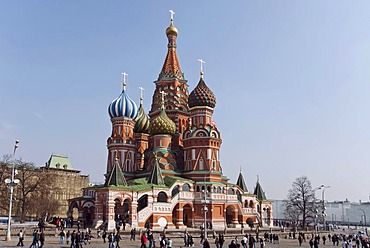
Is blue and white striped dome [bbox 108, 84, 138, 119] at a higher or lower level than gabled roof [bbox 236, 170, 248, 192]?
higher

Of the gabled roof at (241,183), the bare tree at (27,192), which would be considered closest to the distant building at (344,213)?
the gabled roof at (241,183)

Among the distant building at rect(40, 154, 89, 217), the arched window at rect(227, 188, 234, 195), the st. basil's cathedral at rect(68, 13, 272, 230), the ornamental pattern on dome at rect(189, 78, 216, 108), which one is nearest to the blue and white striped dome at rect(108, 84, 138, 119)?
the st. basil's cathedral at rect(68, 13, 272, 230)

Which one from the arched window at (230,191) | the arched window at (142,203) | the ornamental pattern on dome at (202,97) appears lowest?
the arched window at (142,203)

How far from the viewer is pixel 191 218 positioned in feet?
160

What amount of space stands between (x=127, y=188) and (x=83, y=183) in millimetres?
49835

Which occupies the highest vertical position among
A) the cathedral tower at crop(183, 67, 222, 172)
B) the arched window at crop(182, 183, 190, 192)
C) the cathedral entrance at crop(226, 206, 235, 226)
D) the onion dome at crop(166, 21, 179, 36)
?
the onion dome at crop(166, 21, 179, 36)

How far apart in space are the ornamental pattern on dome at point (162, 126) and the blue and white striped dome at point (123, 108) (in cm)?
603

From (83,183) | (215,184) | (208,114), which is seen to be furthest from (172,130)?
(83,183)

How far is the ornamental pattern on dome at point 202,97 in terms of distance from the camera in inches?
2132

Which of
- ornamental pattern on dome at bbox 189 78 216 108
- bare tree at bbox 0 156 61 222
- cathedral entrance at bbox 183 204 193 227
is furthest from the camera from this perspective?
ornamental pattern on dome at bbox 189 78 216 108

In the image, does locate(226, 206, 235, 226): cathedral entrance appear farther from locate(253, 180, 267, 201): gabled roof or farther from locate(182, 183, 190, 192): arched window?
locate(253, 180, 267, 201): gabled roof

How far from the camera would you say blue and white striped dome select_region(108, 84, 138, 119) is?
58219 millimetres

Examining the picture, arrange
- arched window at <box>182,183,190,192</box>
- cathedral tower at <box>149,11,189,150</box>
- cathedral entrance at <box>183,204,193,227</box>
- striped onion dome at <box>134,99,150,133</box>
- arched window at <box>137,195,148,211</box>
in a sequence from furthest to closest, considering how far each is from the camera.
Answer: striped onion dome at <box>134,99,150,133</box>, cathedral tower at <box>149,11,189,150</box>, cathedral entrance at <box>183,204,193,227</box>, arched window at <box>182,183,190,192</box>, arched window at <box>137,195,148,211</box>

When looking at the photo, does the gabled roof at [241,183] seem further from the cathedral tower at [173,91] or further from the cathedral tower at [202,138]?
the cathedral tower at [173,91]
